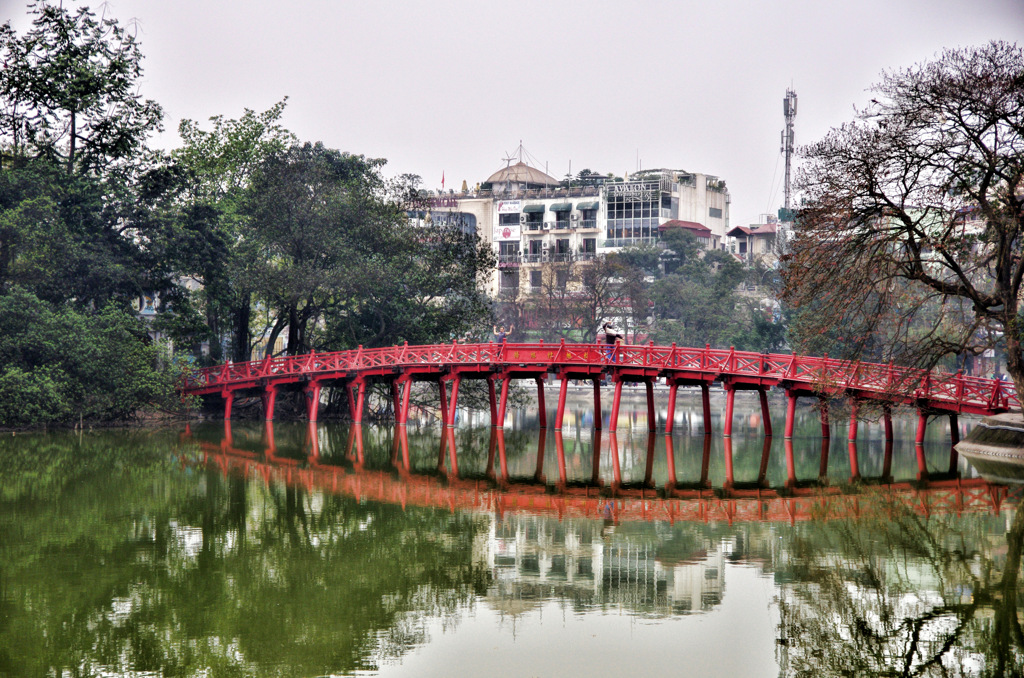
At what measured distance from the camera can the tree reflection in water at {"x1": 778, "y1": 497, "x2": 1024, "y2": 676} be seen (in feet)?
41.0

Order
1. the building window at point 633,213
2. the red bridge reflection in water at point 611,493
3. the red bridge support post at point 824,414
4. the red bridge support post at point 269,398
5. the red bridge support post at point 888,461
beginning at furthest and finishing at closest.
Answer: the building window at point 633,213
the red bridge support post at point 269,398
the red bridge support post at point 824,414
the red bridge support post at point 888,461
the red bridge reflection in water at point 611,493

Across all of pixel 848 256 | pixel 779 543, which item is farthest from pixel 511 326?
pixel 779 543

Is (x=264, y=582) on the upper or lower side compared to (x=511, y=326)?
lower

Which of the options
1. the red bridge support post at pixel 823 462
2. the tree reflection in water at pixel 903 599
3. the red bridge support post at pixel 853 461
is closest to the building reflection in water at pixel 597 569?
the tree reflection in water at pixel 903 599

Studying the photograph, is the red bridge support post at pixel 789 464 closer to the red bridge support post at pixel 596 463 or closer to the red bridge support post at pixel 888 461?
the red bridge support post at pixel 888 461

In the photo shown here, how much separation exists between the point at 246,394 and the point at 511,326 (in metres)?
39.7

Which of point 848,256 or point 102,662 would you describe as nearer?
point 102,662

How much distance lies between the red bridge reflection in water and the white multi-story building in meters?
66.1

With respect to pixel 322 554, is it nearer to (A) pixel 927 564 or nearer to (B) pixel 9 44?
(A) pixel 927 564

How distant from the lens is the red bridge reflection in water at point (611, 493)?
890 inches

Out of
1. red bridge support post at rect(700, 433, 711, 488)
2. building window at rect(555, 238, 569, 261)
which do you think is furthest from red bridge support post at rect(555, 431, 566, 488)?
building window at rect(555, 238, 569, 261)

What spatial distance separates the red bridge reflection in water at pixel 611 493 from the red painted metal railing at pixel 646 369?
452 cm

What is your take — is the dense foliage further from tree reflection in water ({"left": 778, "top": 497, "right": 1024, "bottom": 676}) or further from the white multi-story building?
the white multi-story building

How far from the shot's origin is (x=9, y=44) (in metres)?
39.9
